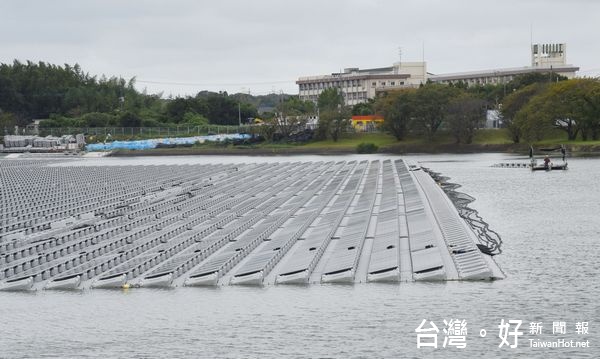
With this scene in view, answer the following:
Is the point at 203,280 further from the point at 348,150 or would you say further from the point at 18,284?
the point at 348,150

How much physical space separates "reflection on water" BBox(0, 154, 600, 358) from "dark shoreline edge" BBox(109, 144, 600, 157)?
8067 cm

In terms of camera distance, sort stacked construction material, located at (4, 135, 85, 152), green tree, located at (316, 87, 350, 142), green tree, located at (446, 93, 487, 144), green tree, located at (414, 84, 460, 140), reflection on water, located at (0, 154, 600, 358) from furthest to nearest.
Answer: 1. stacked construction material, located at (4, 135, 85, 152)
2. green tree, located at (316, 87, 350, 142)
3. green tree, located at (414, 84, 460, 140)
4. green tree, located at (446, 93, 487, 144)
5. reflection on water, located at (0, 154, 600, 358)

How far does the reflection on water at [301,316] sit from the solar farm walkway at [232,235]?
1460 millimetres

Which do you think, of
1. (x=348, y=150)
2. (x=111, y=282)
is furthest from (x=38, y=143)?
(x=111, y=282)

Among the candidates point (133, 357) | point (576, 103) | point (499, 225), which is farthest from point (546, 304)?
point (576, 103)

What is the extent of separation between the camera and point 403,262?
34125 mm

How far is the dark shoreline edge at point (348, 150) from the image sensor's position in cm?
12132

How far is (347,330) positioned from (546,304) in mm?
6032

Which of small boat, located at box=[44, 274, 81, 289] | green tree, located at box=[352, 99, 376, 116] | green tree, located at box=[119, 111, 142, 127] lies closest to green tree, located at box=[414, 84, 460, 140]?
green tree, located at box=[352, 99, 376, 116]

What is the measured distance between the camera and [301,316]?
2667cm

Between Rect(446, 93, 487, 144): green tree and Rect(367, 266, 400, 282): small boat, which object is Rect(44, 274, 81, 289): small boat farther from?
Rect(446, 93, 487, 144): green tree

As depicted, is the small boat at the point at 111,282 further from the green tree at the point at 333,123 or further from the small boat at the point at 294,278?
the green tree at the point at 333,123

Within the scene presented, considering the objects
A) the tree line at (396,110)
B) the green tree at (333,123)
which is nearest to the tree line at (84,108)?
the tree line at (396,110)

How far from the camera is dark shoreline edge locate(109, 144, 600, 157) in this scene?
398 feet
